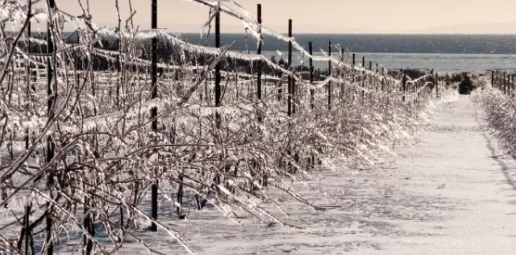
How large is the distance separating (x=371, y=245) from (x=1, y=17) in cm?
366

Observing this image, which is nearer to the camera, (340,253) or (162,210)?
(340,253)

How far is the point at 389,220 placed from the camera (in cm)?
669

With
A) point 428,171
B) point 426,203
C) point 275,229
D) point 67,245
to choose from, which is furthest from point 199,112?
point 428,171

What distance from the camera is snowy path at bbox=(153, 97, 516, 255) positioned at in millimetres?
5594

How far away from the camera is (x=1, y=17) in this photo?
279 centimetres

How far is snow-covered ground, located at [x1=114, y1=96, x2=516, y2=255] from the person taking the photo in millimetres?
5578

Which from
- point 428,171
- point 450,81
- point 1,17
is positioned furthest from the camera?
point 450,81

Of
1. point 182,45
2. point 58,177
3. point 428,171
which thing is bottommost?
point 428,171

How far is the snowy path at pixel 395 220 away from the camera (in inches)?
220

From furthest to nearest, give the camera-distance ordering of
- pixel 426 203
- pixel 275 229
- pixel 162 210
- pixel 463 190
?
pixel 463 190
pixel 426 203
pixel 162 210
pixel 275 229

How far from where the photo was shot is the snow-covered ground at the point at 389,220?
5.58 metres

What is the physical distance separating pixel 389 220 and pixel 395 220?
0.18 ft

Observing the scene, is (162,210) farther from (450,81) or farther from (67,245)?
(450,81)

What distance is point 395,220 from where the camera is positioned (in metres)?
6.69
